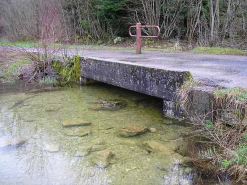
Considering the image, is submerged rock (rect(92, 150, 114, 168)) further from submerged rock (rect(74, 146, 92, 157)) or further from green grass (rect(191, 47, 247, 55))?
green grass (rect(191, 47, 247, 55))

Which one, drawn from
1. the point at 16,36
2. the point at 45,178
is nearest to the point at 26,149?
the point at 45,178

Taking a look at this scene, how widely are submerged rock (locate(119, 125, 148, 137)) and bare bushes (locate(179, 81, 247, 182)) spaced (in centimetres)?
76

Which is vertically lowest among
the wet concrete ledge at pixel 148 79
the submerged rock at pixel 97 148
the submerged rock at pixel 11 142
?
the submerged rock at pixel 11 142

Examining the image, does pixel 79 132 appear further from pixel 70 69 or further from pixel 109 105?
pixel 70 69

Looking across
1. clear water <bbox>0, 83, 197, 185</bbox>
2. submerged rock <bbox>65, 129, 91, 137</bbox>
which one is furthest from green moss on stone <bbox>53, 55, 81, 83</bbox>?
submerged rock <bbox>65, 129, 91, 137</bbox>

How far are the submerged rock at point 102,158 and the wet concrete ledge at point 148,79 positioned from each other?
4.11 ft

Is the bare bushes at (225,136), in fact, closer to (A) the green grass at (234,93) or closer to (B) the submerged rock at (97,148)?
(A) the green grass at (234,93)

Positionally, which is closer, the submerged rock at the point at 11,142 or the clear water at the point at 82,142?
the clear water at the point at 82,142

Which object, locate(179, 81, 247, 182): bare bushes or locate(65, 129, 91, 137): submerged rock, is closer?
locate(179, 81, 247, 182): bare bushes

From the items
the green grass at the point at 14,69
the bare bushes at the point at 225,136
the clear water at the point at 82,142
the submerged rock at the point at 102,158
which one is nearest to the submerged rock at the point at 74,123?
the clear water at the point at 82,142

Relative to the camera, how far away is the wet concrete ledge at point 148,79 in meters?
3.63

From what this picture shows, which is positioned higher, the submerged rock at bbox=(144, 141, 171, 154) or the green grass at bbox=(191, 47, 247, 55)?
the green grass at bbox=(191, 47, 247, 55)

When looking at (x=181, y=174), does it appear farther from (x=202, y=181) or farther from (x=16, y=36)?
(x=16, y=36)

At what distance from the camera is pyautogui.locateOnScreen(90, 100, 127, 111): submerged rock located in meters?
4.78
